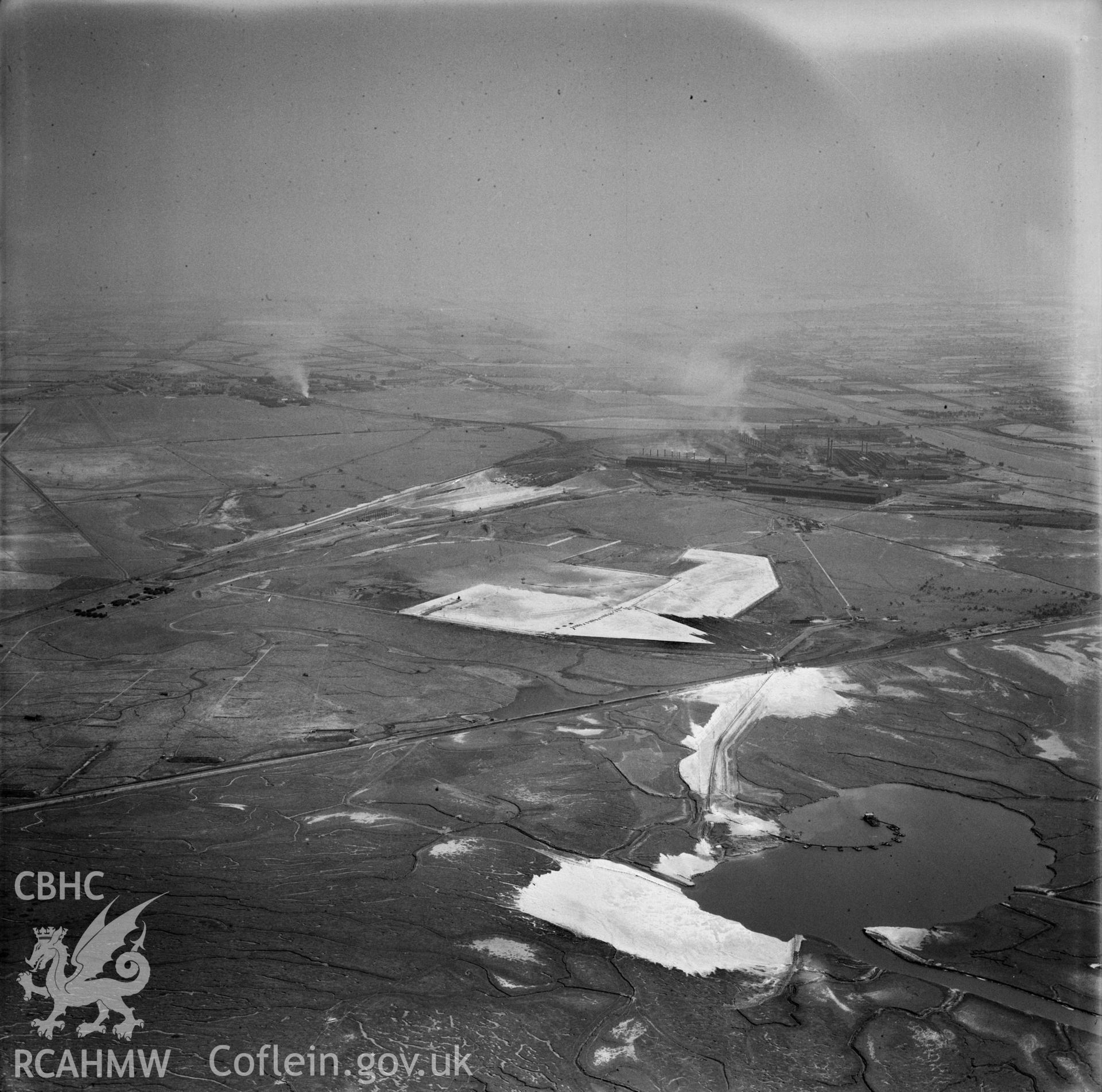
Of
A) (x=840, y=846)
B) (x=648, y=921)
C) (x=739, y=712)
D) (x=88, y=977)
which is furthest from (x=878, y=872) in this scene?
(x=88, y=977)

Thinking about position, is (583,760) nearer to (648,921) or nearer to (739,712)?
(739,712)

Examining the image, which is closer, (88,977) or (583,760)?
(88,977)

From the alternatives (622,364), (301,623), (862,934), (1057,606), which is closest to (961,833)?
(862,934)

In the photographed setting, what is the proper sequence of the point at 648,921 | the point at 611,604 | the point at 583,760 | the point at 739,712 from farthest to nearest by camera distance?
the point at 611,604 < the point at 739,712 < the point at 583,760 < the point at 648,921

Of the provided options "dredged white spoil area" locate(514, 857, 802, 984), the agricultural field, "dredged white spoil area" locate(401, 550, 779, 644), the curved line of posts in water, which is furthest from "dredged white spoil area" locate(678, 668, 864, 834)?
"dredged white spoil area" locate(401, 550, 779, 644)

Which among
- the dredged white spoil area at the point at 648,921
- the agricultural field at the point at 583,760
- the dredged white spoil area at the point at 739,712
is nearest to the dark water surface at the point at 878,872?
the agricultural field at the point at 583,760
